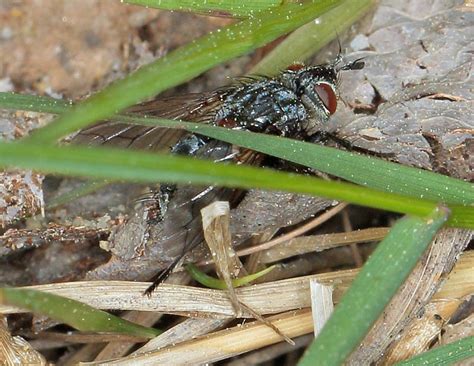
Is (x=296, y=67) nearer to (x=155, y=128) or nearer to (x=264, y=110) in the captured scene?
(x=264, y=110)

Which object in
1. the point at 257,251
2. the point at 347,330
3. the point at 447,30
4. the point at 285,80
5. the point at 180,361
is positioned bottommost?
the point at 180,361

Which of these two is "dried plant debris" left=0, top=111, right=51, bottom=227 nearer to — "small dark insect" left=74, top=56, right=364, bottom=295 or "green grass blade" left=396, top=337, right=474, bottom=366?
"small dark insect" left=74, top=56, right=364, bottom=295

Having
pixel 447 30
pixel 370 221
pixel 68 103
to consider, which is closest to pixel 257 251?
pixel 370 221

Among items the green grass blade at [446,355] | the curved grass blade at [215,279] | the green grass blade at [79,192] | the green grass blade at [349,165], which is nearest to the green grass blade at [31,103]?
the green grass blade at [79,192]

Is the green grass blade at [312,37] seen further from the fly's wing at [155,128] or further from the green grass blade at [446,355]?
the green grass blade at [446,355]

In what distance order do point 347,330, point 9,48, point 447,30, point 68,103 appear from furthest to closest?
point 9,48 → point 447,30 → point 68,103 → point 347,330

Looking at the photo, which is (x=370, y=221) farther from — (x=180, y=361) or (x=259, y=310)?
(x=180, y=361)

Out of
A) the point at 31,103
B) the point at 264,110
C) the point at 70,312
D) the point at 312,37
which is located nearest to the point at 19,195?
the point at 31,103
